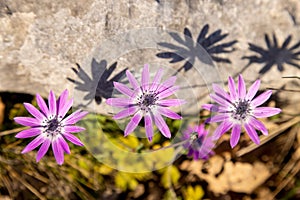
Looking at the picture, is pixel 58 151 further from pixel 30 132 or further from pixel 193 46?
pixel 193 46

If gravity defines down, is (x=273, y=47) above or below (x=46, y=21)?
above

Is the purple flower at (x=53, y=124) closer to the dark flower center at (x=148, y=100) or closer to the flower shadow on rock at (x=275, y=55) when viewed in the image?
the dark flower center at (x=148, y=100)

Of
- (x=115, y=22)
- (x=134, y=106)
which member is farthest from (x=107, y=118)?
(x=115, y=22)

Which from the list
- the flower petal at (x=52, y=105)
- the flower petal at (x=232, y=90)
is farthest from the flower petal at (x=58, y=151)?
the flower petal at (x=232, y=90)

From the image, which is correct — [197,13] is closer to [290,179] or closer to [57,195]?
[290,179]

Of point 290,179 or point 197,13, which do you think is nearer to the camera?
point 197,13

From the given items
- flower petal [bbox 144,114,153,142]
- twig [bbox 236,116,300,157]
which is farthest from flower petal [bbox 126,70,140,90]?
twig [bbox 236,116,300,157]

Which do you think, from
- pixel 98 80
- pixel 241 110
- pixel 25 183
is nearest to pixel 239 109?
pixel 241 110
